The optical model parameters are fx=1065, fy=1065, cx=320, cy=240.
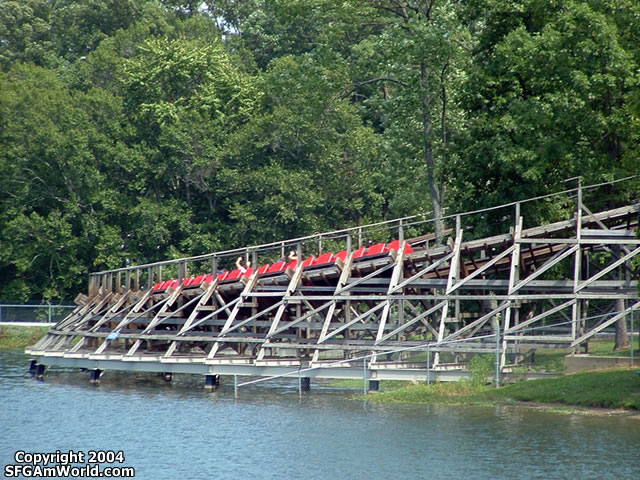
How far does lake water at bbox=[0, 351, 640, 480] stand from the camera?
70.0ft

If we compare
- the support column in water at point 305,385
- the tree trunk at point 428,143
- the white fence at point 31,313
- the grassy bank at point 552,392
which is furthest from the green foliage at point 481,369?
the white fence at point 31,313

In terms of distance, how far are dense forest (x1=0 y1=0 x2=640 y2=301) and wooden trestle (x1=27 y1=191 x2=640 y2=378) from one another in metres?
2.92

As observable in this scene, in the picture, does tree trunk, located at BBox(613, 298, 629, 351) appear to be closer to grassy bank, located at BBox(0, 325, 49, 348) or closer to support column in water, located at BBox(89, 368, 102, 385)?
support column in water, located at BBox(89, 368, 102, 385)

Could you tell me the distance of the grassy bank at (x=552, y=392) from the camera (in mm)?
26566

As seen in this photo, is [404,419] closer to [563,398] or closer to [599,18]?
[563,398]

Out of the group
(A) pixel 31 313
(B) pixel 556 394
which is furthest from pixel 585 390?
(A) pixel 31 313

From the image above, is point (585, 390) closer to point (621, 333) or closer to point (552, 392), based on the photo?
point (552, 392)

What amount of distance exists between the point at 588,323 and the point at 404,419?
→ 52.1ft

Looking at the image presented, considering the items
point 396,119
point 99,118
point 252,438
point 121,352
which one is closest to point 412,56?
point 396,119

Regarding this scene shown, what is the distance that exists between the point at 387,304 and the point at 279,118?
105ft

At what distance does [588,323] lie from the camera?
1585 inches

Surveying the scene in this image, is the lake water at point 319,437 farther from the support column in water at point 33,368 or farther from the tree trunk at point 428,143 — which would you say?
the tree trunk at point 428,143

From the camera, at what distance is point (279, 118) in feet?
205

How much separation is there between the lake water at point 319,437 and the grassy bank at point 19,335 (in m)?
27.0
